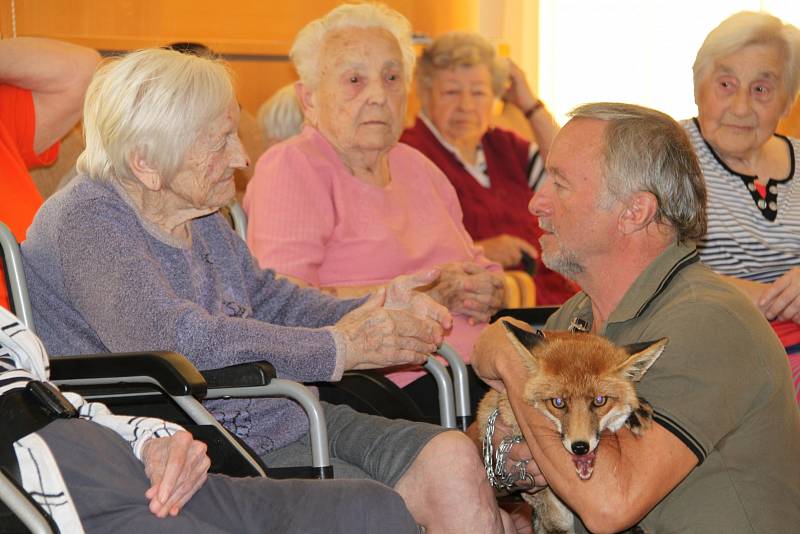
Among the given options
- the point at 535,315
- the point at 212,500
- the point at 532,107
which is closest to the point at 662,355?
the point at 212,500

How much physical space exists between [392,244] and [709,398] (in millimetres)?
1328

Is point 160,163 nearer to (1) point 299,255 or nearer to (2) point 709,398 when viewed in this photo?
(1) point 299,255

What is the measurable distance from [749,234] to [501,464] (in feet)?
4.26

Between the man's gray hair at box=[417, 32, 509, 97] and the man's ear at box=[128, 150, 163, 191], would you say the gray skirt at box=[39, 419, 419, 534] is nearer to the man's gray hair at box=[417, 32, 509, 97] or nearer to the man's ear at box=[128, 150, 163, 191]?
the man's ear at box=[128, 150, 163, 191]

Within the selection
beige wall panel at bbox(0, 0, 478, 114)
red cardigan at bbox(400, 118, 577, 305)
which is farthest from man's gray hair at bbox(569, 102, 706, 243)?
beige wall panel at bbox(0, 0, 478, 114)

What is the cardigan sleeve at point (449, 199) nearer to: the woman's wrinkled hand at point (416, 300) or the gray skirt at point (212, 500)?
the woman's wrinkled hand at point (416, 300)

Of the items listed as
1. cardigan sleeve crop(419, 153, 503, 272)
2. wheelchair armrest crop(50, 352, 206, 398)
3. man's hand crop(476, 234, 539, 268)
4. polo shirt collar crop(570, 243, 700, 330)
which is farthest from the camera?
man's hand crop(476, 234, 539, 268)

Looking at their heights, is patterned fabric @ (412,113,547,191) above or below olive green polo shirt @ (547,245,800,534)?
below

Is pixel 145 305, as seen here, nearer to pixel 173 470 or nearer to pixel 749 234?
pixel 173 470

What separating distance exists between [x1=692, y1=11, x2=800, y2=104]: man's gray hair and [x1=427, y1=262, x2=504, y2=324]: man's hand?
880 millimetres

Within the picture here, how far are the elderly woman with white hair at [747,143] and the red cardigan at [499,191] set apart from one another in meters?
0.89

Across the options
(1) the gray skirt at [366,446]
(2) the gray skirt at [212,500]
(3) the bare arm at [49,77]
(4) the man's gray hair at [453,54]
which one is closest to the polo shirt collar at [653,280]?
(1) the gray skirt at [366,446]

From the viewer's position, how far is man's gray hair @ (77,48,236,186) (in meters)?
2.05

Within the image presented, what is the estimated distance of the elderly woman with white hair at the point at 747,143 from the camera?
9.36ft
